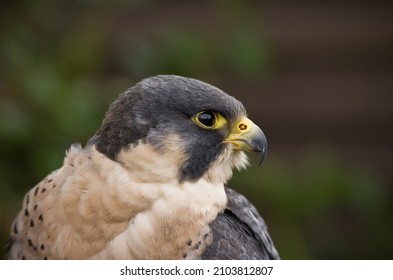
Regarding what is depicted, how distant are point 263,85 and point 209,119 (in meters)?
2.47

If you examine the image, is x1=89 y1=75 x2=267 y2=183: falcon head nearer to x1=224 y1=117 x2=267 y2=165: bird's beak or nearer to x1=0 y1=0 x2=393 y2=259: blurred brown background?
x1=224 y1=117 x2=267 y2=165: bird's beak

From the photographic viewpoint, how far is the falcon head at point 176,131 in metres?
2.36

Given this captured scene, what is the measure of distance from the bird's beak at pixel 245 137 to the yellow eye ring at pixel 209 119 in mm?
46

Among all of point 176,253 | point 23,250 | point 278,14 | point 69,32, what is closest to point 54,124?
point 69,32

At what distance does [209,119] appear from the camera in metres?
2.43

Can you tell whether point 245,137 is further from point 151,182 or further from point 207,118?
point 151,182

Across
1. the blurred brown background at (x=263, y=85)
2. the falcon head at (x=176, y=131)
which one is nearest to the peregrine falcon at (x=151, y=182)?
the falcon head at (x=176, y=131)

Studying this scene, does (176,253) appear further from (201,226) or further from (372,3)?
(372,3)

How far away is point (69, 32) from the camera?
143 inches

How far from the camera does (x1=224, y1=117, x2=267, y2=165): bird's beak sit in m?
2.45

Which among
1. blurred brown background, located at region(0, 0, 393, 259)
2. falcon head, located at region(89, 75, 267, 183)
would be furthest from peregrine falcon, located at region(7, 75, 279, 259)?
blurred brown background, located at region(0, 0, 393, 259)

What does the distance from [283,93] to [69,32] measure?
1639 mm

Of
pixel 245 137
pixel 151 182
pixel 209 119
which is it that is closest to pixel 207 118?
pixel 209 119

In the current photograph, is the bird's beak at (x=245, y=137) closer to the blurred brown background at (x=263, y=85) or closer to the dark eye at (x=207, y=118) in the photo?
the dark eye at (x=207, y=118)
